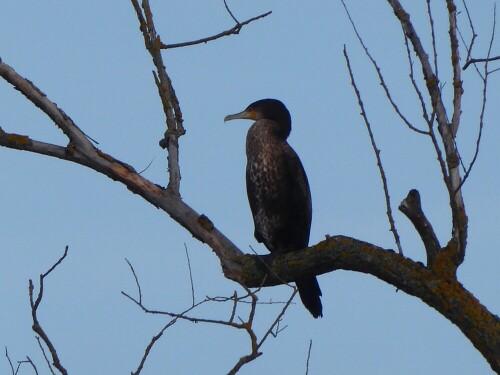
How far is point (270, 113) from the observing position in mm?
6367

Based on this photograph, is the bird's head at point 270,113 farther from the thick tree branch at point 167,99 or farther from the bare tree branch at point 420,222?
the bare tree branch at point 420,222

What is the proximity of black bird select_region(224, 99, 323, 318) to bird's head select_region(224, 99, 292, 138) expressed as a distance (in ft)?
0.45

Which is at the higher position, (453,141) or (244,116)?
(244,116)

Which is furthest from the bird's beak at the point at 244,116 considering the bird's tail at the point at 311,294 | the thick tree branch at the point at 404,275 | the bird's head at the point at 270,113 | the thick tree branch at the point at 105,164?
the thick tree branch at the point at 404,275

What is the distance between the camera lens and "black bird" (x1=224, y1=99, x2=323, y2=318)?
5.89 meters

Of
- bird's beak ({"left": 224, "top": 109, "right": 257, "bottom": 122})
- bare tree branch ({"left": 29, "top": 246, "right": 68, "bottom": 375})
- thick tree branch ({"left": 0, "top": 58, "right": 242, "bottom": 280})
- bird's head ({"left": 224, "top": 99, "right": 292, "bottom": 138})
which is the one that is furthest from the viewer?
bird's beak ({"left": 224, "top": 109, "right": 257, "bottom": 122})

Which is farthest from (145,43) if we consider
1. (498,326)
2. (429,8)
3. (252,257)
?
(498,326)

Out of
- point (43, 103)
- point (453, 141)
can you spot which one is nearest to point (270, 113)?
point (43, 103)

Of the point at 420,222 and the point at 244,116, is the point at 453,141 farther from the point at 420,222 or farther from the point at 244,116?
the point at 244,116

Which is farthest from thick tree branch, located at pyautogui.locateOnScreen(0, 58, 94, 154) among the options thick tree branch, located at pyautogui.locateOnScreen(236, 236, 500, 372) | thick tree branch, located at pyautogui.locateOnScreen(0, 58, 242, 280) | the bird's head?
the bird's head

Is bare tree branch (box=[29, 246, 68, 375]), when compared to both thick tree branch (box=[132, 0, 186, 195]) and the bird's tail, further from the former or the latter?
the bird's tail

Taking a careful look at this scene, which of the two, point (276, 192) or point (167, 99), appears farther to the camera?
point (276, 192)

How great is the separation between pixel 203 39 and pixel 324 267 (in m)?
1.14

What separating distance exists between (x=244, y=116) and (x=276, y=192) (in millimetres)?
790
